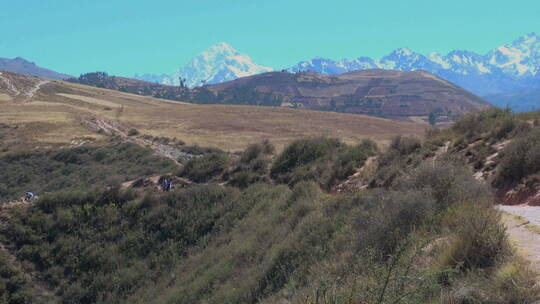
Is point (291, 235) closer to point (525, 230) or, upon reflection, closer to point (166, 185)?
point (525, 230)

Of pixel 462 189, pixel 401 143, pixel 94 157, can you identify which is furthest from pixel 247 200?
pixel 94 157

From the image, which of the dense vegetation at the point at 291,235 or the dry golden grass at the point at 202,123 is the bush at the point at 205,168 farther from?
the dry golden grass at the point at 202,123

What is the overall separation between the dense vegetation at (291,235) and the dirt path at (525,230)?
1.22ft

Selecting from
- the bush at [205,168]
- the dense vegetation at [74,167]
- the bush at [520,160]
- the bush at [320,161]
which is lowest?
the dense vegetation at [74,167]

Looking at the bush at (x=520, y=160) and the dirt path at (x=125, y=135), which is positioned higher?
the bush at (x=520, y=160)

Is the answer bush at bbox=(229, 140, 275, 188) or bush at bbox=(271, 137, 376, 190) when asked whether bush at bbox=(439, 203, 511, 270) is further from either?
bush at bbox=(229, 140, 275, 188)

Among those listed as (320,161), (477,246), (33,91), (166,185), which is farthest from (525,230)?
(33,91)

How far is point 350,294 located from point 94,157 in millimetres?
36763

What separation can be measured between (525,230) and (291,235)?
458 cm

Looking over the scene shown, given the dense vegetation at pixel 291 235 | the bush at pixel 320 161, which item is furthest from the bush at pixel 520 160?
the bush at pixel 320 161

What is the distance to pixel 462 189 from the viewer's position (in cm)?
732

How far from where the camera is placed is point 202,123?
66.6 metres

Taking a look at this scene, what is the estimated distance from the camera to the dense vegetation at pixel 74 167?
30211 millimetres

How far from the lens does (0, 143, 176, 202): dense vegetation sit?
30211 mm
